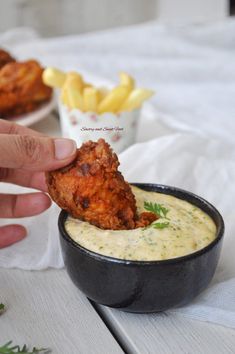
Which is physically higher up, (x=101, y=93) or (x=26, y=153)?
(x=26, y=153)

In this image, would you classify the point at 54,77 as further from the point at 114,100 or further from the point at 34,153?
the point at 34,153

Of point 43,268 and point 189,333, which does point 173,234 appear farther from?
point 43,268

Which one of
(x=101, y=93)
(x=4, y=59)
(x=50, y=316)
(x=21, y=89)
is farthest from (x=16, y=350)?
(x=4, y=59)

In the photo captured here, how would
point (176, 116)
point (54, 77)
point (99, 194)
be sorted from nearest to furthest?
1. point (99, 194)
2. point (54, 77)
3. point (176, 116)

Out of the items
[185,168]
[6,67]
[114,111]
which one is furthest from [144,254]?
[6,67]

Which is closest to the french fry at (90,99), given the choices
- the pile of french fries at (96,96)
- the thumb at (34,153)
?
the pile of french fries at (96,96)

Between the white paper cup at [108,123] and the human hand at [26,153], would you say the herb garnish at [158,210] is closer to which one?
the human hand at [26,153]

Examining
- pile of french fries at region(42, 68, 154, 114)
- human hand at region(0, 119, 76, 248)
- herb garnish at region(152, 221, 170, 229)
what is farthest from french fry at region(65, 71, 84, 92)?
herb garnish at region(152, 221, 170, 229)

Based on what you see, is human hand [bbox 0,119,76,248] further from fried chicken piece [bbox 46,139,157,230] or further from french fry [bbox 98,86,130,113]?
french fry [bbox 98,86,130,113]
